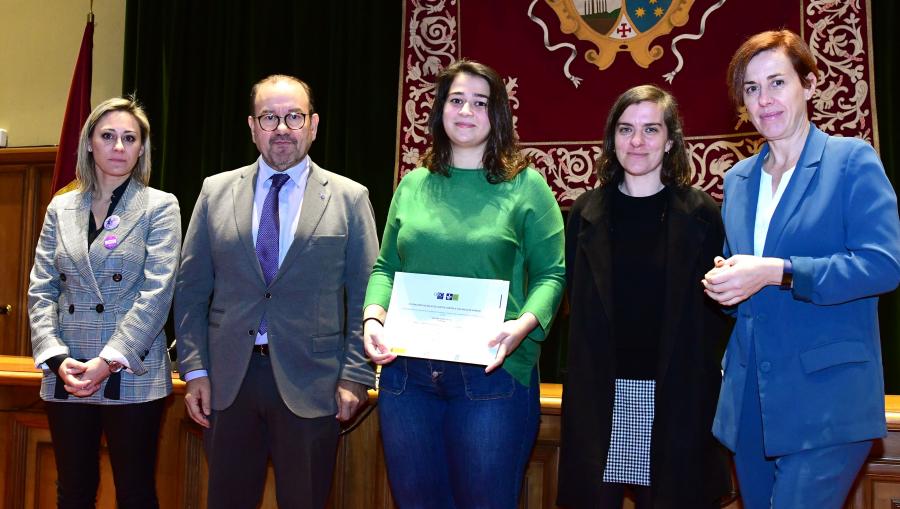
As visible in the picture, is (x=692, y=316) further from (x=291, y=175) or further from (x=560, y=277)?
(x=291, y=175)

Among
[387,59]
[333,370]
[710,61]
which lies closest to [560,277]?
[333,370]

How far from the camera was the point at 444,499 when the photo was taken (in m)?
2.15

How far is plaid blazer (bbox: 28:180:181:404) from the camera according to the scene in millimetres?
2525

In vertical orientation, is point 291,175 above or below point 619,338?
above

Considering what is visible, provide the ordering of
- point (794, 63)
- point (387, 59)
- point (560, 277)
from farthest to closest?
1. point (387, 59)
2. point (560, 277)
3. point (794, 63)

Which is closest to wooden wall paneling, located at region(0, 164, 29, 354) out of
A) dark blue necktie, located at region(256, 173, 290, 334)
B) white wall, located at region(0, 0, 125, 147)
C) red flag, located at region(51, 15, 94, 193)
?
white wall, located at region(0, 0, 125, 147)

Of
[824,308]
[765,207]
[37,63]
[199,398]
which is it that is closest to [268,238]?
[199,398]

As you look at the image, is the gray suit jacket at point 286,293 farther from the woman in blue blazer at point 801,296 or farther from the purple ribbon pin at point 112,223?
the woman in blue blazer at point 801,296

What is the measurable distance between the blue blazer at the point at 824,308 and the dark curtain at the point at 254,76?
2.46 m

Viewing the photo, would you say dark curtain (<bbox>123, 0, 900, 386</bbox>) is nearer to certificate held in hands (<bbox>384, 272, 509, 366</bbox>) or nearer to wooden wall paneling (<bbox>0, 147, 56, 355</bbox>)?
wooden wall paneling (<bbox>0, 147, 56, 355</bbox>)

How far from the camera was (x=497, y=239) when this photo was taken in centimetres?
214

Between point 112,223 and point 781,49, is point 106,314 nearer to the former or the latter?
point 112,223

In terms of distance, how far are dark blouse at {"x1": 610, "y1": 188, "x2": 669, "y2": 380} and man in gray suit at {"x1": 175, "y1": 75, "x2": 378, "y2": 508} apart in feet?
2.59

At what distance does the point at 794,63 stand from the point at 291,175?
4.81ft
